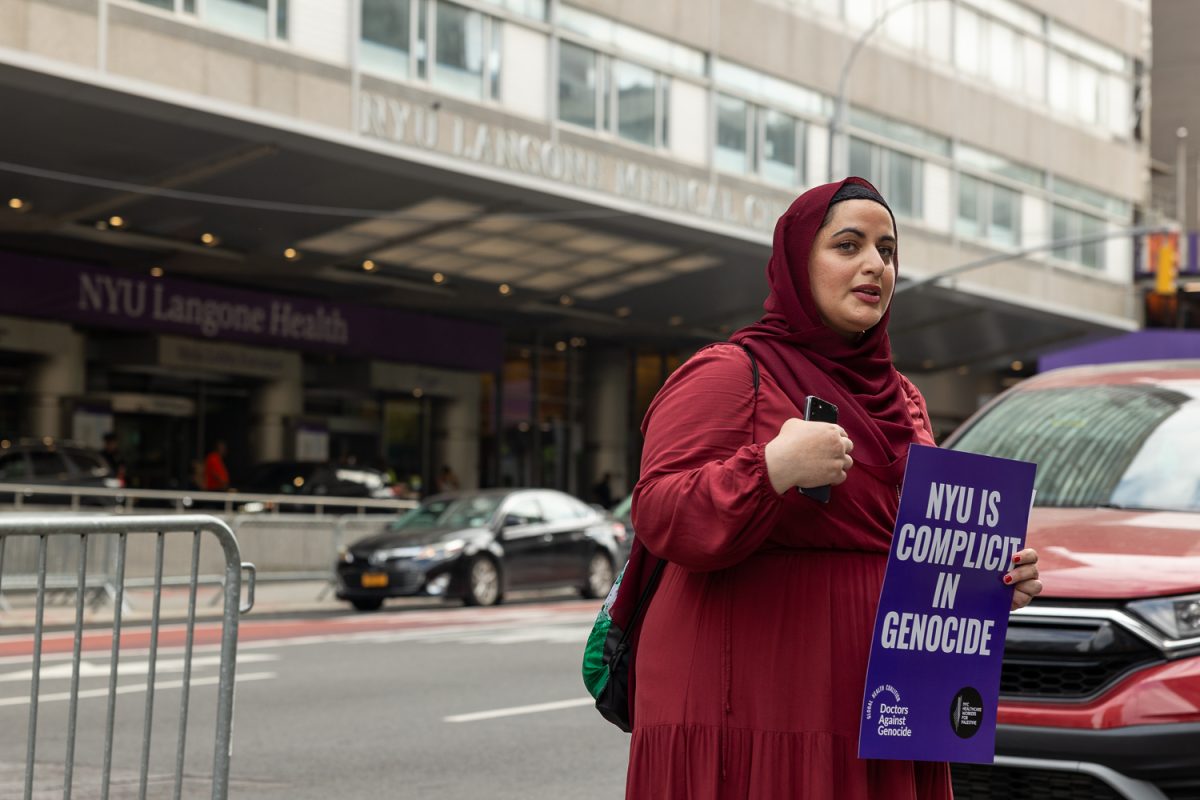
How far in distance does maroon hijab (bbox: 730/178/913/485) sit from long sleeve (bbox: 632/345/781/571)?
0.08 metres

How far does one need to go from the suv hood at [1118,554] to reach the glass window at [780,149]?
1156 inches

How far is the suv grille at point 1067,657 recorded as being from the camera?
199 inches

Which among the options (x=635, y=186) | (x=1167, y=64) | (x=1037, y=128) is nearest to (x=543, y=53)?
(x=635, y=186)

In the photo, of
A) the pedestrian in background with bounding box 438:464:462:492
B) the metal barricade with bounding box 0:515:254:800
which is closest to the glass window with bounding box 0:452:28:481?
the pedestrian in background with bounding box 438:464:462:492

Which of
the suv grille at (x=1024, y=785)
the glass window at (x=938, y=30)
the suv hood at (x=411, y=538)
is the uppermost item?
the glass window at (x=938, y=30)

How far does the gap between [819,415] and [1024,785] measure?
2.56 m

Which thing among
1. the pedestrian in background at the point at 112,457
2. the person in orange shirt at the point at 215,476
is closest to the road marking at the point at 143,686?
the pedestrian in background at the point at 112,457

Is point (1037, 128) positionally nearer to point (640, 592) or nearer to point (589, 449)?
point (589, 449)

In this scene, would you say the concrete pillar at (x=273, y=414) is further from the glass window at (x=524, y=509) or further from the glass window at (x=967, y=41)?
the glass window at (x=967, y=41)

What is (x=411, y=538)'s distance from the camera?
20.2 metres

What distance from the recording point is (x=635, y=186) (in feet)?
99.1

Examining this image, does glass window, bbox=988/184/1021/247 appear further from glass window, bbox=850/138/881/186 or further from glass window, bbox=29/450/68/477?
glass window, bbox=29/450/68/477

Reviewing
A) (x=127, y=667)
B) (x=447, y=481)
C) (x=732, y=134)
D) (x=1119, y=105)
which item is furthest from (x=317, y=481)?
(x=1119, y=105)

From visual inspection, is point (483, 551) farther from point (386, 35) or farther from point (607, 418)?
point (607, 418)
